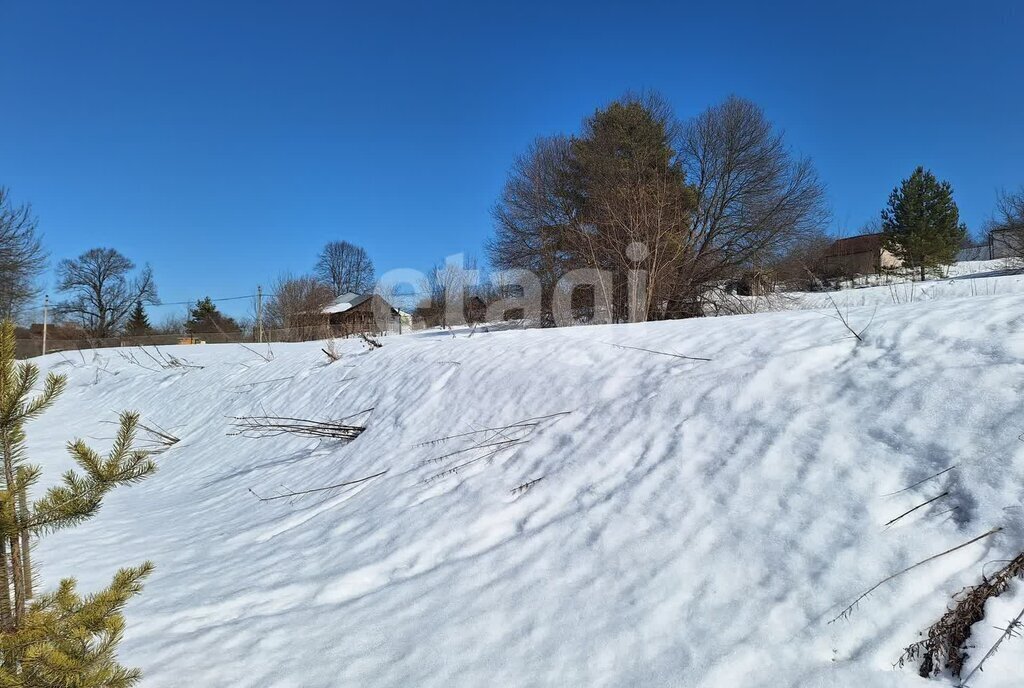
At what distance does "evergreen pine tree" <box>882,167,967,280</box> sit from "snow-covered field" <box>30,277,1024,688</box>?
29.0m

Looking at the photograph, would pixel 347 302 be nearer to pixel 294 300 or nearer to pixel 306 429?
pixel 294 300

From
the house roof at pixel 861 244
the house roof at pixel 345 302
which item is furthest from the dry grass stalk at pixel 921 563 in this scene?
the house roof at pixel 861 244

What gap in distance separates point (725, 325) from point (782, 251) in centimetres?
1715

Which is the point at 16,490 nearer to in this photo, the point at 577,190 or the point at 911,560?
the point at 911,560

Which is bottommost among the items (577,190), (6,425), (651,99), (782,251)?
(6,425)

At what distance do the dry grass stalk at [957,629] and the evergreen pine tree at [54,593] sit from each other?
2355 millimetres

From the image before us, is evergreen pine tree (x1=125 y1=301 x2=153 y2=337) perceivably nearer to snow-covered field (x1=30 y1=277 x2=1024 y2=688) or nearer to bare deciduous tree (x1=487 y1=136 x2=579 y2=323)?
bare deciduous tree (x1=487 y1=136 x2=579 y2=323)

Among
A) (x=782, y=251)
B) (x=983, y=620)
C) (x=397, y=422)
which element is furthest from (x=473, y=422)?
(x=782, y=251)

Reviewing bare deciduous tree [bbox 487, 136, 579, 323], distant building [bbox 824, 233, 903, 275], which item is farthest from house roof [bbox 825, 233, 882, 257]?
bare deciduous tree [bbox 487, 136, 579, 323]

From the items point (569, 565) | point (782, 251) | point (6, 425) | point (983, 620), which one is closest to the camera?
point (983, 620)

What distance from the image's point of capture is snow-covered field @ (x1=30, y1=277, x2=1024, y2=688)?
1.89 m

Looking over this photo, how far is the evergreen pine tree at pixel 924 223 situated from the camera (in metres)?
27.0

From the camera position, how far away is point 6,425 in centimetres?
178

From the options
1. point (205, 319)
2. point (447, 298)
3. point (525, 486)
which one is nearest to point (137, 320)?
point (205, 319)
